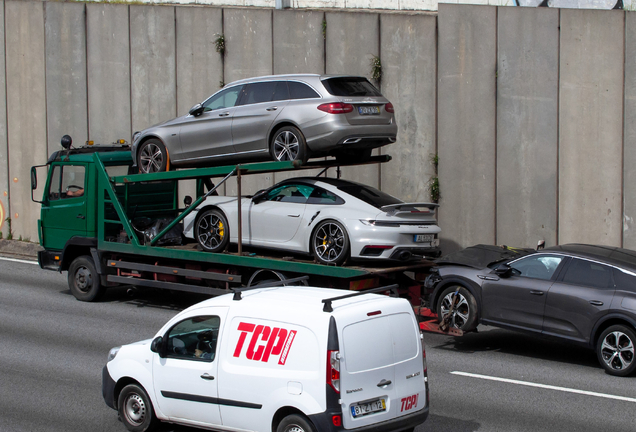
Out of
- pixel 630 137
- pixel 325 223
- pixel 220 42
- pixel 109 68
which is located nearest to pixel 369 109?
pixel 325 223

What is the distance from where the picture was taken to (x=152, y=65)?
1994 cm

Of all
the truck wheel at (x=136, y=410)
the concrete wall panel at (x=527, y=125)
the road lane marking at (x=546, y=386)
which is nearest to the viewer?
the truck wheel at (x=136, y=410)

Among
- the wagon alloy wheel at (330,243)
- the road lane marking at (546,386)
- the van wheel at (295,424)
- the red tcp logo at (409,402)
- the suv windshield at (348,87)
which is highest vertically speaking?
the suv windshield at (348,87)

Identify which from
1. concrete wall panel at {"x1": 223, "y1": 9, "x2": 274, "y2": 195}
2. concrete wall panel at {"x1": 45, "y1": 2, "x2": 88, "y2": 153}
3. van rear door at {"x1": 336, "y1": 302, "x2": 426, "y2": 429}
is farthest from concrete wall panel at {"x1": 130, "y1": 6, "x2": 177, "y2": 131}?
van rear door at {"x1": 336, "y1": 302, "x2": 426, "y2": 429}

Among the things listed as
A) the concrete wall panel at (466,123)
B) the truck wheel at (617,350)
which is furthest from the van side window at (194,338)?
the concrete wall panel at (466,123)

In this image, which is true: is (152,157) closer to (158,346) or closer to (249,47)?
(249,47)

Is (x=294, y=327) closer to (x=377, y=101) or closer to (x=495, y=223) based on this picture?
(x=377, y=101)

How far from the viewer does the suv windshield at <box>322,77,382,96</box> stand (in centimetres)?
1182

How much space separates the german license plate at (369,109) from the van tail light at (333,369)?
629 cm

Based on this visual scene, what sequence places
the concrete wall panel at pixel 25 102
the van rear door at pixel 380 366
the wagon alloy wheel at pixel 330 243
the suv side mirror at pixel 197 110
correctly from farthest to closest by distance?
the concrete wall panel at pixel 25 102 → the suv side mirror at pixel 197 110 → the wagon alloy wheel at pixel 330 243 → the van rear door at pixel 380 366

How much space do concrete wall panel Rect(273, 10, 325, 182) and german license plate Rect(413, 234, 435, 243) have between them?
6942 mm

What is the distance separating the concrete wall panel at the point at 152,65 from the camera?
64.8 feet

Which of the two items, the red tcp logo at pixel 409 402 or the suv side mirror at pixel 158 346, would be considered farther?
the suv side mirror at pixel 158 346

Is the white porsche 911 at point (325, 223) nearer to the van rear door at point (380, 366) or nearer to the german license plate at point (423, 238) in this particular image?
the german license plate at point (423, 238)
